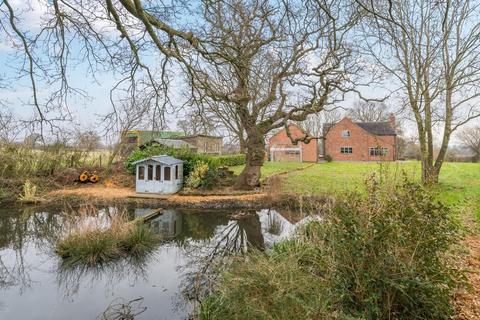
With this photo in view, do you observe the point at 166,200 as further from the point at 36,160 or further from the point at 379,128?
the point at 379,128

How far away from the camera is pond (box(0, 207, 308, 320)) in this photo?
15.9 feet

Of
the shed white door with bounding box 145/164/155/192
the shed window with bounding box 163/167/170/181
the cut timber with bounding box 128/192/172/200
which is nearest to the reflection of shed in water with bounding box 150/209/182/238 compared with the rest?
the cut timber with bounding box 128/192/172/200

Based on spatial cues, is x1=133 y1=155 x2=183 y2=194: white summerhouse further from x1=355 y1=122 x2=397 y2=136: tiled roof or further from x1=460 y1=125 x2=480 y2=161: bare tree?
x1=460 y1=125 x2=480 y2=161: bare tree

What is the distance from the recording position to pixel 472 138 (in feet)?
112

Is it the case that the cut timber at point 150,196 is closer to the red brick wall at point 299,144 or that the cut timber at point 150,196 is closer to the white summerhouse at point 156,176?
the white summerhouse at point 156,176

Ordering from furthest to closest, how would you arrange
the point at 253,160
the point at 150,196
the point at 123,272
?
the point at 253,160
the point at 150,196
the point at 123,272

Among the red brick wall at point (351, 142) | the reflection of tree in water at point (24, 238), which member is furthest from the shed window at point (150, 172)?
the red brick wall at point (351, 142)

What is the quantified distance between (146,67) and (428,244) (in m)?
4.75

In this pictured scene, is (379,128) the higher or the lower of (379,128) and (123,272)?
the higher

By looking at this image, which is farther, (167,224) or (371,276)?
(167,224)

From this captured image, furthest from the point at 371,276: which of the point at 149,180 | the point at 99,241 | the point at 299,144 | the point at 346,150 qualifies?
the point at 346,150

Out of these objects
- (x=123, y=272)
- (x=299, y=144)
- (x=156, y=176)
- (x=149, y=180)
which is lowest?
(x=123, y=272)

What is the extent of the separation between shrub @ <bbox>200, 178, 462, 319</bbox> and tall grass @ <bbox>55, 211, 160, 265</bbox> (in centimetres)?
420

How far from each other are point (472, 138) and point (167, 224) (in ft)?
124
